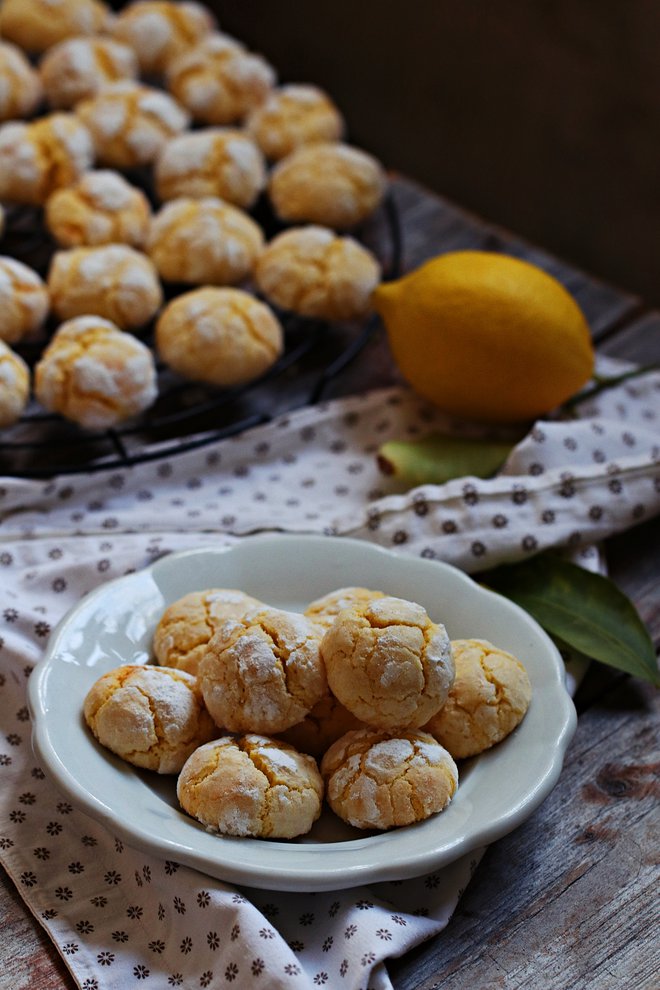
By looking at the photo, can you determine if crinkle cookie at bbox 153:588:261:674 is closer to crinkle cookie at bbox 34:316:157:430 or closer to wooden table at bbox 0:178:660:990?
wooden table at bbox 0:178:660:990

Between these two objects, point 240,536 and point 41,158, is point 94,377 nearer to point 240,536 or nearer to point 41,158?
point 240,536

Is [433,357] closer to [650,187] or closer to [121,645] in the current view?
[121,645]

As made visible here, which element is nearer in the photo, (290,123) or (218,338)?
(218,338)

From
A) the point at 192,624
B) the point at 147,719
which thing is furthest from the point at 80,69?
the point at 147,719

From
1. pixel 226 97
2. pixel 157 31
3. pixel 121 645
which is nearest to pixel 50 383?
pixel 121 645

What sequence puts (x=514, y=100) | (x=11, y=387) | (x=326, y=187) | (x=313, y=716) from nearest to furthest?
(x=313, y=716) < (x=11, y=387) < (x=326, y=187) < (x=514, y=100)

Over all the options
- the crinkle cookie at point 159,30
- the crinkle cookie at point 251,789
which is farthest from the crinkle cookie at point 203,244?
the crinkle cookie at point 251,789
